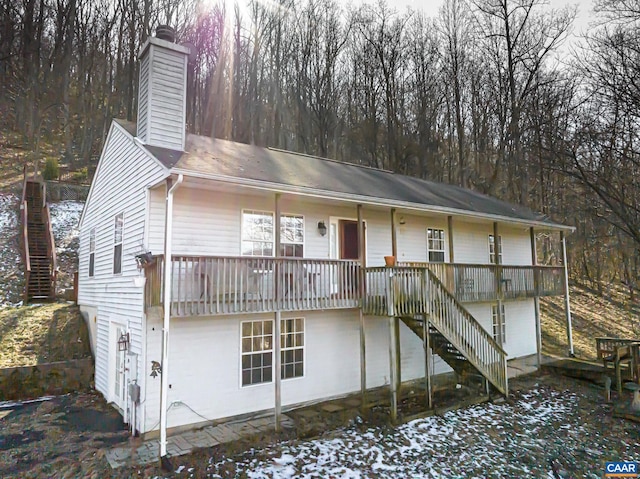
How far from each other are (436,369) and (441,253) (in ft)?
12.9

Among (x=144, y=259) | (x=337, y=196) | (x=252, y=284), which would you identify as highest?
(x=337, y=196)

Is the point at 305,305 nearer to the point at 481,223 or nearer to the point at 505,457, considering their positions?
the point at 505,457

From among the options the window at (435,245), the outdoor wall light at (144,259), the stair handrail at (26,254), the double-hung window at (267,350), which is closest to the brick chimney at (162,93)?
the outdoor wall light at (144,259)

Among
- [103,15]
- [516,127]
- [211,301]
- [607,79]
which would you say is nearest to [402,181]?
[607,79]

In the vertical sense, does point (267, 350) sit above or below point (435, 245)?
below

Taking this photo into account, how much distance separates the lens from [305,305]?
8.91m

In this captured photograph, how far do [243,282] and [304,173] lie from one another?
4.22m

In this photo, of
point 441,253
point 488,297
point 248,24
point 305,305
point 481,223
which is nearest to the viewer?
point 305,305

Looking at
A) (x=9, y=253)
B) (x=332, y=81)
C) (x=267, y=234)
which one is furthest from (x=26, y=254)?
(x=332, y=81)

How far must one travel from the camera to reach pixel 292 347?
32.8ft

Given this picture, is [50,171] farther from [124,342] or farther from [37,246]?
[124,342]

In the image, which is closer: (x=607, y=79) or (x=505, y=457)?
(x=505, y=457)

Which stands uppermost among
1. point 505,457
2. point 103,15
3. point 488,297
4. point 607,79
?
point 103,15

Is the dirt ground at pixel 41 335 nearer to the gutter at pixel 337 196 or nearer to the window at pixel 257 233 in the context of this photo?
the window at pixel 257 233
